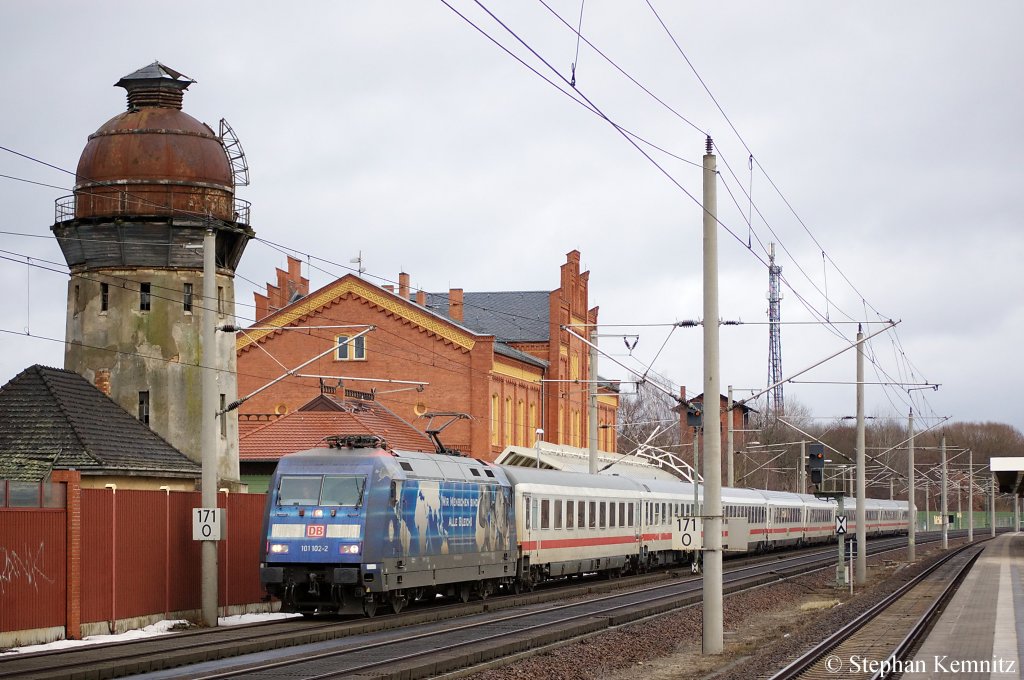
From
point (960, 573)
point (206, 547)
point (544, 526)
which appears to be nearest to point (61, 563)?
point (206, 547)

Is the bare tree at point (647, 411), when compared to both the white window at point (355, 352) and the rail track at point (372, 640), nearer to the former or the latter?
the white window at point (355, 352)

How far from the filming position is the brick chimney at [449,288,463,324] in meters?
70.3

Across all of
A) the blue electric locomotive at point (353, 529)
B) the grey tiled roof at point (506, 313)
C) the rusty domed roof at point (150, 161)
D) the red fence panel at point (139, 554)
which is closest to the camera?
the red fence panel at point (139, 554)

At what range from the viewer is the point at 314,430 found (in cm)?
5078

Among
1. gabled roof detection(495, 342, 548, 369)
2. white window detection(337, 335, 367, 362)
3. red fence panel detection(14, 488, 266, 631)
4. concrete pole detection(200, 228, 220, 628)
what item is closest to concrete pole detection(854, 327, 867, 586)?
red fence panel detection(14, 488, 266, 631)

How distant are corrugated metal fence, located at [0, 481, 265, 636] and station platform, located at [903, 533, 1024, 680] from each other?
13.7 meters

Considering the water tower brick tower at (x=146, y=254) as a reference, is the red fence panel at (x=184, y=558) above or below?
below

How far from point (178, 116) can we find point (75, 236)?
14.7 feet

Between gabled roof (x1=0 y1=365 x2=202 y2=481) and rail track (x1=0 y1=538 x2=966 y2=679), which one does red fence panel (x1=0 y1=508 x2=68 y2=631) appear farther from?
gabled roof (x1=0 y1=365 x2=202 y2=481)

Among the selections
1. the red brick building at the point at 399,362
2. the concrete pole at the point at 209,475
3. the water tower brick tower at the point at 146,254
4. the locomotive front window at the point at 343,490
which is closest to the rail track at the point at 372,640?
the concrete pole at the point at 209,475

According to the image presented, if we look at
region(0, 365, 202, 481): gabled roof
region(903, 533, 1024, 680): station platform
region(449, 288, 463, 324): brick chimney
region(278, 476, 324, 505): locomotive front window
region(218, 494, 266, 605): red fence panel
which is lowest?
region(903, 533, 1024, 680): station platform

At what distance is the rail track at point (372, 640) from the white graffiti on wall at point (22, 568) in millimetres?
1583

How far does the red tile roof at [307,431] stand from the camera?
49844 mm

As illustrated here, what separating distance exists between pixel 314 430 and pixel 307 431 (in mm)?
258
